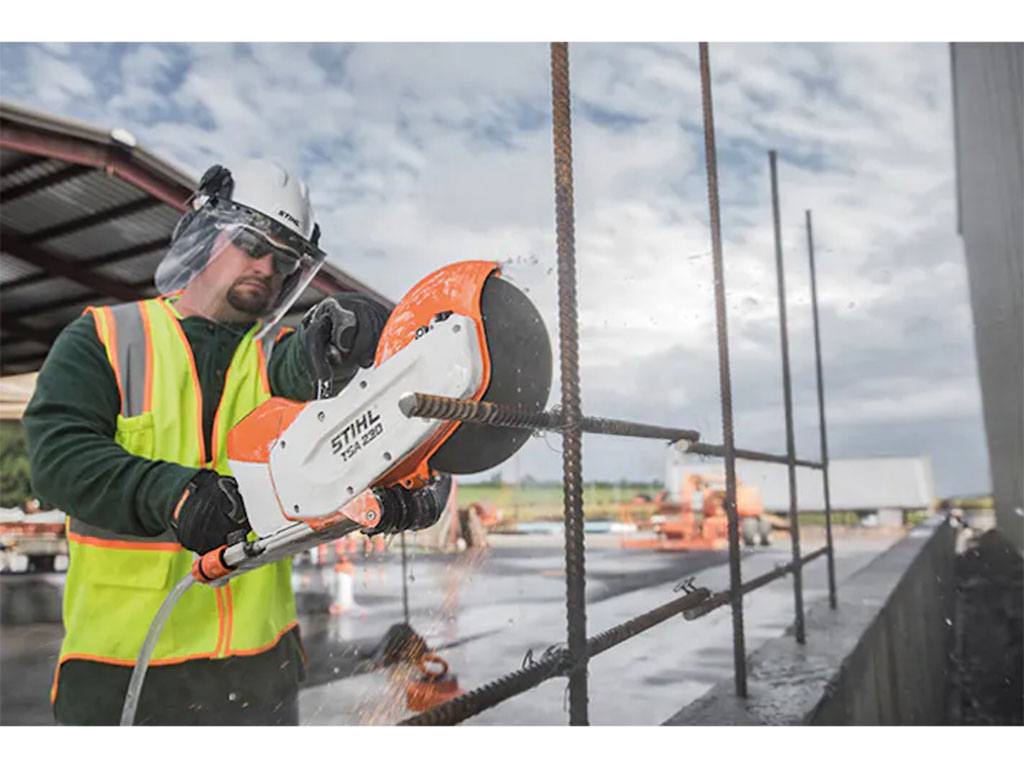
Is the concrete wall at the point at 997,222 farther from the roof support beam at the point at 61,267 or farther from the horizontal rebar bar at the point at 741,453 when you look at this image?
the roof support beam at the point at 61,267

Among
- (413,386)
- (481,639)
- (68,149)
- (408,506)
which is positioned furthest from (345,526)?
(481,639)

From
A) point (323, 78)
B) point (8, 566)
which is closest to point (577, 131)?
point (323, 78)

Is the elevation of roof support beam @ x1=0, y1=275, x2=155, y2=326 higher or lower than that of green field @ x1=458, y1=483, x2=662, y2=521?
higher

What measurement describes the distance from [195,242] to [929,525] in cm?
807

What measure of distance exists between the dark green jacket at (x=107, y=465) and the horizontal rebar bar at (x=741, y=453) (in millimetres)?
702

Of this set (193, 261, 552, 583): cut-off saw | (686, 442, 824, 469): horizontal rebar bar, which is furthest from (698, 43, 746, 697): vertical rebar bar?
(193, 261, 552, 583): cut-off saw

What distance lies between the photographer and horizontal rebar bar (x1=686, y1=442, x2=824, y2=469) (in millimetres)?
1460

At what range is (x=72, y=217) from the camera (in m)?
1.76

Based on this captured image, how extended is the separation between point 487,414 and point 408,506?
0.53 ft

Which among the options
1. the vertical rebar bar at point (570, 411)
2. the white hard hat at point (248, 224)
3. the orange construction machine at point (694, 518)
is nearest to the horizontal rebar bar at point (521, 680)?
the vertical rebar bar at point (570, 411)

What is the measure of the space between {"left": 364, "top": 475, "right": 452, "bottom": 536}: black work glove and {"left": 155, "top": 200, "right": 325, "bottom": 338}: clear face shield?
37 centimetres

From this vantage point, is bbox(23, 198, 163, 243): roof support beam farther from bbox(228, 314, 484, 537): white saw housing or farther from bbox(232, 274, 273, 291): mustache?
bbox(228, 314, 484, 537): white saw housing

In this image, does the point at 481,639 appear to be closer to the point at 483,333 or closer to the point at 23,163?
the point at 23,163

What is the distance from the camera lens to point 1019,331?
3748 mm
